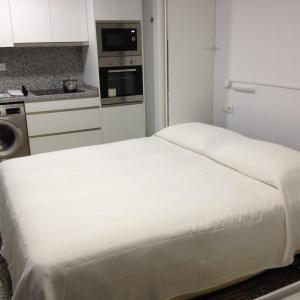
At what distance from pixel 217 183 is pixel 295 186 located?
427mm

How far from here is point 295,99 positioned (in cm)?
277

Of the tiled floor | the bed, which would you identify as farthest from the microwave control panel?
the tiled floor

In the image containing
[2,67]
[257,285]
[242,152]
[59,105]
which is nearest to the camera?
[257,285]

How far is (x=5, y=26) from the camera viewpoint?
351 centimetres

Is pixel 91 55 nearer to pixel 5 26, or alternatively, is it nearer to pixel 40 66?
pixel 40 66

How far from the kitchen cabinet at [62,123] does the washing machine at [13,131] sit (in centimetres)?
6

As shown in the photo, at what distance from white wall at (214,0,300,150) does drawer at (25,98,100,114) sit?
53.7 inches

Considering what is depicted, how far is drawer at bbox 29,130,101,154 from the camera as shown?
373 centimetres

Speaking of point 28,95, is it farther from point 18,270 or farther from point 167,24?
point 18,270

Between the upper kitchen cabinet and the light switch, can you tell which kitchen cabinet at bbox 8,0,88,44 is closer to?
the upper kitchen cabinet

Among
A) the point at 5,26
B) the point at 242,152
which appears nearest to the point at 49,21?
the point at 5,26

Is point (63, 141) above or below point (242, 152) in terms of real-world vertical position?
below

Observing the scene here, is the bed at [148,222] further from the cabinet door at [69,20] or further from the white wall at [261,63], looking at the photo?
the cabinet door at [69,20]

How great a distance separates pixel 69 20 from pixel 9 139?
1.41m
